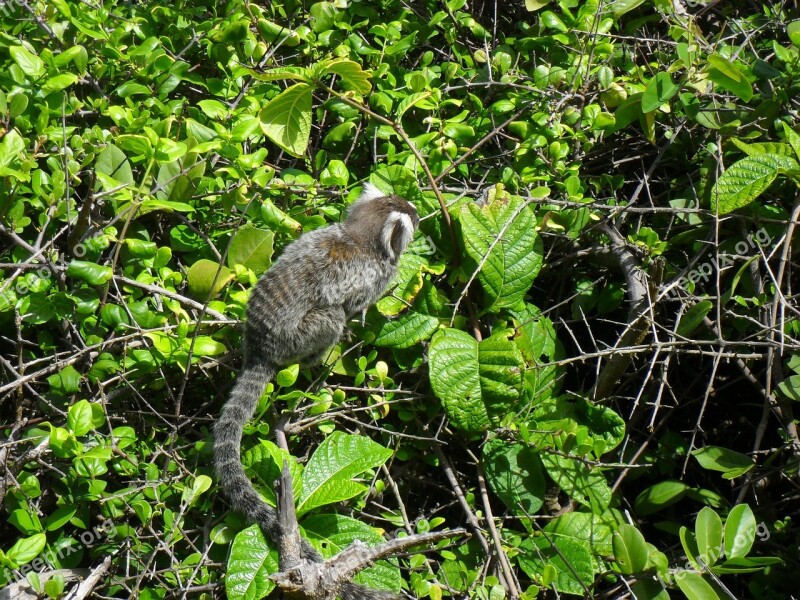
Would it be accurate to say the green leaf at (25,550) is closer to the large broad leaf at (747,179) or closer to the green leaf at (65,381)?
the green leaf at (65,381)

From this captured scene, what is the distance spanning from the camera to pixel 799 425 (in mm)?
3646

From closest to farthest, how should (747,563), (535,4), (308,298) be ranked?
(747,563), (308,298), (535,4)

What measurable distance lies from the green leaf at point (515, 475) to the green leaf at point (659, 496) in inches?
21.2

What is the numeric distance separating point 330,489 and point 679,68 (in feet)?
8.79

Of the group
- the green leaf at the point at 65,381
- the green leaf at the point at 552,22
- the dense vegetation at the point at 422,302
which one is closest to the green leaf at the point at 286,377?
the dense vegetation at the point at 422,302

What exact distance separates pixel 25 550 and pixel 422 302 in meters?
1.87

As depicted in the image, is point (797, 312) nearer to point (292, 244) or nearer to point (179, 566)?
point (292, 244)

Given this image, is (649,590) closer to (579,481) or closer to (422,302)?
(579,481)

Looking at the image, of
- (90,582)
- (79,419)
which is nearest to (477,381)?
(79,419)

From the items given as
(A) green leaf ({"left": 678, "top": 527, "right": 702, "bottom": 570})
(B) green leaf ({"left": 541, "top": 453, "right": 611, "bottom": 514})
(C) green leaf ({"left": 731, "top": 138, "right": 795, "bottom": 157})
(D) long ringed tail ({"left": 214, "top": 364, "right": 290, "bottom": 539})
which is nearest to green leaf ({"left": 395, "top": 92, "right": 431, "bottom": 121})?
(D) long ringed tail ({"left": 214, "top": 364, "right": 290, "bottom": 539})

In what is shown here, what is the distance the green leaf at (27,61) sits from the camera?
3561 mm

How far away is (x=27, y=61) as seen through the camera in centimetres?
358

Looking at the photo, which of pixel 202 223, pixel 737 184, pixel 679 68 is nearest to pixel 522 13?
pixel 679 68

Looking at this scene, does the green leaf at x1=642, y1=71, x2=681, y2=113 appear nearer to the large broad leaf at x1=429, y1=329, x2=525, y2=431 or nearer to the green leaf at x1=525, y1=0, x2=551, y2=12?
the green leaf at x1=525, y1=0, x2=551, y2=12
